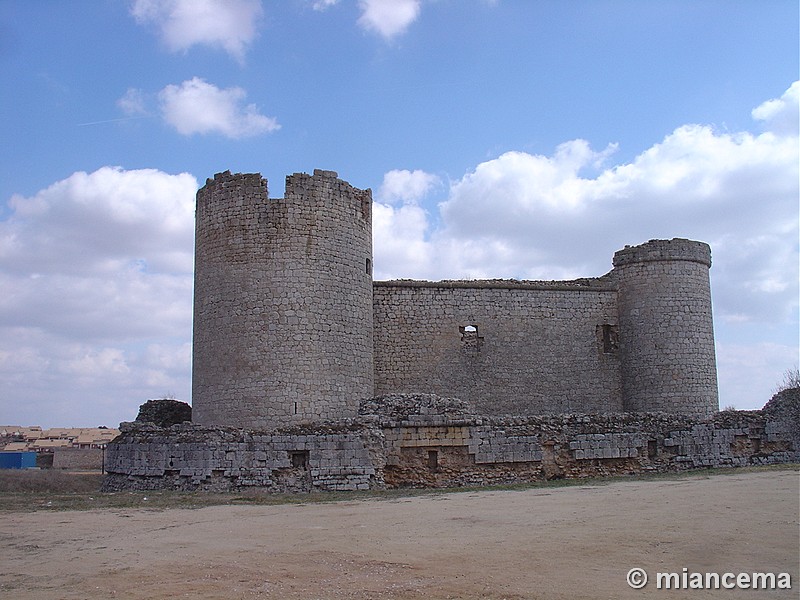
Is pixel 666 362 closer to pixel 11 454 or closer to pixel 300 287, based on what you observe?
pixel 300 287

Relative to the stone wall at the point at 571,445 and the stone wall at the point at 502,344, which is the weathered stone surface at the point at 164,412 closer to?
the stone wall at the point at 502,344

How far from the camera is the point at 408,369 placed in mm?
22297

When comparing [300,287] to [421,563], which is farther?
[300,287]

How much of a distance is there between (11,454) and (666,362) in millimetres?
28096

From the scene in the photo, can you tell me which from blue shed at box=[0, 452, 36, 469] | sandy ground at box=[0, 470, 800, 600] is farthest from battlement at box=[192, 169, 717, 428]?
blue shed at box=[0, 452, 36, 469]

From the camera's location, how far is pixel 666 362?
23.3 m

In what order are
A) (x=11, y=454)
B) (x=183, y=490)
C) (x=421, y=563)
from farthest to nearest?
1. (x=11, y=454)
2. (x=183, y=490)
3. (x=421, y=563)

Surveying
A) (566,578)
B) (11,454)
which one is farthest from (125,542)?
(11,454)

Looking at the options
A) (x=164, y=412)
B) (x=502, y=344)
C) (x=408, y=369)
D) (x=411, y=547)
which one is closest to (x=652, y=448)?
(x=502, y=344)

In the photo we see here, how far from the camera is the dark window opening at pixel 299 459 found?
16.8m

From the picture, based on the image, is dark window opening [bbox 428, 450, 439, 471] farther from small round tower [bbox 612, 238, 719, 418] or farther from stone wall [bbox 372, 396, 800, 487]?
small round tower [bbox 612, 238, 719, 418]

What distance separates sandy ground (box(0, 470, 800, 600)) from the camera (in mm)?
8008

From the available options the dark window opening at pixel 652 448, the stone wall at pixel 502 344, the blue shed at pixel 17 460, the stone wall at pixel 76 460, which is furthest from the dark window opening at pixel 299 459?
the blue shed at pixel 17 460

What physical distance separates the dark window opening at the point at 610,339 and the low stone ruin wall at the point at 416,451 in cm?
499
